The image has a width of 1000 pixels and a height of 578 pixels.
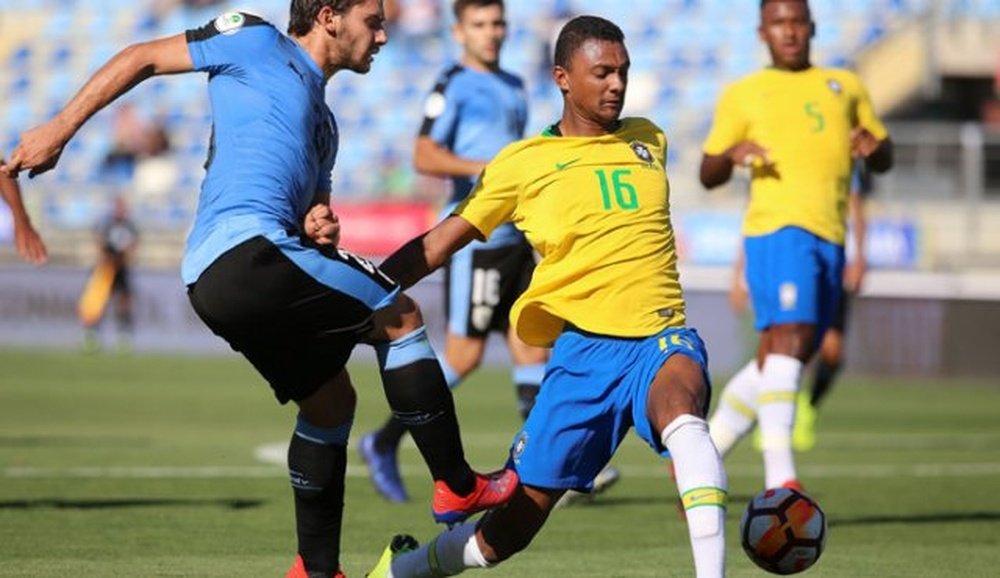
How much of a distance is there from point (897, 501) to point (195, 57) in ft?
19.0

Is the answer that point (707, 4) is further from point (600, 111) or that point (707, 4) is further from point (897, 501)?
point (600, 111)

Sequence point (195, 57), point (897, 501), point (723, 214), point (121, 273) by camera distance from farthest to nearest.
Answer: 1. point (121, 273)
2. point (723, 214)
3. point (897, 501)
4. point (195, 57)

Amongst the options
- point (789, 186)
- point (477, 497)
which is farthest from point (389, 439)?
point (477, 497)

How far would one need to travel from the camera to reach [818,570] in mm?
7422

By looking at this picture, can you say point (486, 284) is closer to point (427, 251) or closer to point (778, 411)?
point (778, 411)

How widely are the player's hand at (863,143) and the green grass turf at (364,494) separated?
187 cm

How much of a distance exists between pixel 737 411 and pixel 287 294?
433 cm

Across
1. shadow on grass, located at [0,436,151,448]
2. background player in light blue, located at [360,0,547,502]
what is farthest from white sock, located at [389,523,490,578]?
shadow on grass, located at [0,436,151,448]

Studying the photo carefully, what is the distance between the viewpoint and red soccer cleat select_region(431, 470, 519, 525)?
5.98 meters

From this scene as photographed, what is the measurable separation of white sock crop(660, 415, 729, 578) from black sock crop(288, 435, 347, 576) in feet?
4.33

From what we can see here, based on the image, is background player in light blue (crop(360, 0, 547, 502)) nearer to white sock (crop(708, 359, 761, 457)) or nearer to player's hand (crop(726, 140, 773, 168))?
white sock (crop(708, 359, 761, 457))

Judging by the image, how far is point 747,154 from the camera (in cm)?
866

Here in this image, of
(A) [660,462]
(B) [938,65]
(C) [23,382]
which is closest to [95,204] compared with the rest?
(C) [23,382]

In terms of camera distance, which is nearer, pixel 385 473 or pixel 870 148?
pixel 870 148
